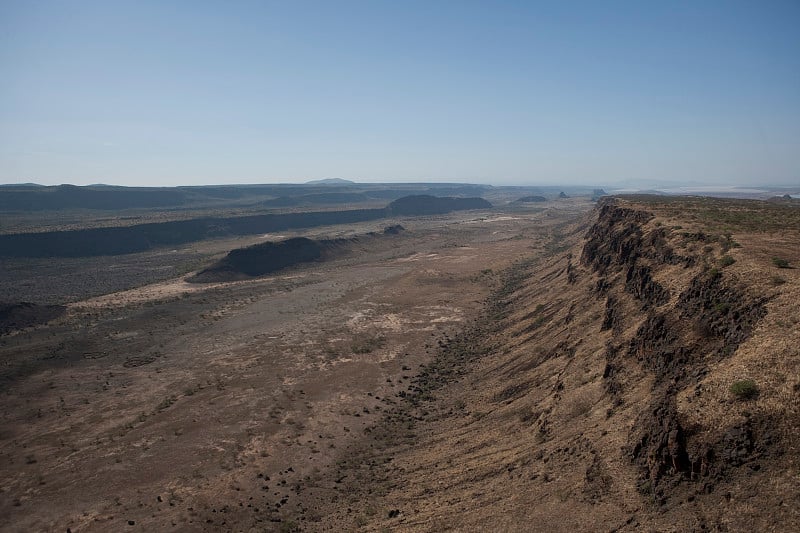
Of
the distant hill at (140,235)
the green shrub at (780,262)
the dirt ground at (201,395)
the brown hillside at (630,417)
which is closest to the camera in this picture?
the brown hillside at (630,417)

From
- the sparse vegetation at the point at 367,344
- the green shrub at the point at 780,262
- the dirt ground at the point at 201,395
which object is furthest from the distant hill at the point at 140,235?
the green shrub at the point at 780,262

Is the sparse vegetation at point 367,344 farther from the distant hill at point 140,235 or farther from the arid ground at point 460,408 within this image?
the distant hill at point 140,235

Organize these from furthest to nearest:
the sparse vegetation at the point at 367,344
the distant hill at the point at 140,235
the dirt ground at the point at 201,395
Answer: the distant hill at the point at 140,235
the sparse vegetation at the point at 367,344
the dirt ground at the point at 201,395

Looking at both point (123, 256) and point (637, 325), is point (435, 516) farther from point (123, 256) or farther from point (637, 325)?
point (123, 256)

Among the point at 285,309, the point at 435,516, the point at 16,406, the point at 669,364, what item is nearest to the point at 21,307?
the point at 16,406

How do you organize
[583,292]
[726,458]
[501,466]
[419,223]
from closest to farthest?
[726,458] < [501,466] < [583,292] < [419,223]

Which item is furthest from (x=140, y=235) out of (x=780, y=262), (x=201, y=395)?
(x=780, y=262)

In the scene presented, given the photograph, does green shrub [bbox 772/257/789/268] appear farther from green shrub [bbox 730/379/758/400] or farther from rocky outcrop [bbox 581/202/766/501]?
green shrub [bbox 730/379/758/400]
